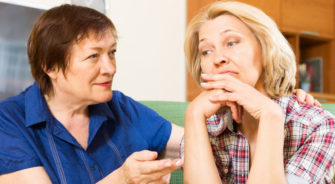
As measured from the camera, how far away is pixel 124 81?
2.86 m

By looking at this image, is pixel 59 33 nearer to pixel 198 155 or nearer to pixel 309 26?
pixel 198 155

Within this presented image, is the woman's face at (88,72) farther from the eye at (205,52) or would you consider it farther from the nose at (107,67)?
the eye at (205,52)

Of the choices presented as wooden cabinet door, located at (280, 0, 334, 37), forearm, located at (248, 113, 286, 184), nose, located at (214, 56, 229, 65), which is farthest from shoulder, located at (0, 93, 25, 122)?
wooden cabinet door, located at (280, 0, 334, 37)

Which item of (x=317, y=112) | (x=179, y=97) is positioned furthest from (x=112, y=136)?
(x=179, y=97)

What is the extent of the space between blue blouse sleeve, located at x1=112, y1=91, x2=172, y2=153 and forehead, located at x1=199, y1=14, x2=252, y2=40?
486 mm

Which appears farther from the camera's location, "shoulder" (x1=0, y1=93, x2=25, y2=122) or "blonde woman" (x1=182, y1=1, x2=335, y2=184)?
"shoulder" (x1=0, y1=93, x2=25, y2=122)

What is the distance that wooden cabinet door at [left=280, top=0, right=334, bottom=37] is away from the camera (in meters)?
3.53

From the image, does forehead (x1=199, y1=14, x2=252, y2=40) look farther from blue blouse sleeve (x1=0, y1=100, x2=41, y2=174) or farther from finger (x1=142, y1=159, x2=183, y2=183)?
blue blouse sleeve (x1=0, y1=100, x2=41, y2=174)

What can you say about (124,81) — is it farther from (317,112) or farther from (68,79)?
(317,112)

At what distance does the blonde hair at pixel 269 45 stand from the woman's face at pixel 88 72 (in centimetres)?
37

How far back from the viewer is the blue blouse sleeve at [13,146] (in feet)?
3.54

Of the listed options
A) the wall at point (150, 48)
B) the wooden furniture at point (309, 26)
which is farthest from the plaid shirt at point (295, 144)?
the wooden furniture at point (309, 26)

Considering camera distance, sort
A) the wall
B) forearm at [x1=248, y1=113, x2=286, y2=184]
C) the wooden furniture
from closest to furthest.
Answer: forearm at [x1=248, y1=113, x2=286, y2=184] → the wall → the wooden furniture

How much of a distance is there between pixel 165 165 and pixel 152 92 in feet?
6.79
